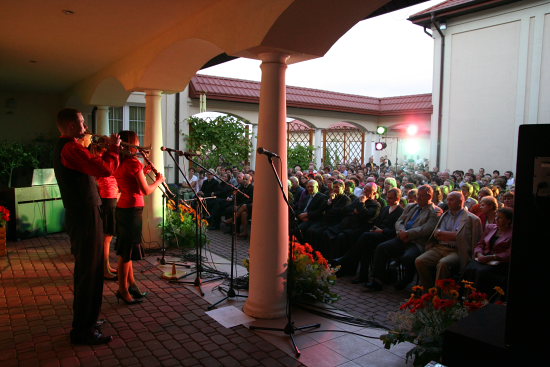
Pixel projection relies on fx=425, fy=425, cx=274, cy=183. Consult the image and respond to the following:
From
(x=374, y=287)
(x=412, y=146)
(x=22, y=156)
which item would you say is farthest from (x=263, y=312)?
(x=412, y=146)

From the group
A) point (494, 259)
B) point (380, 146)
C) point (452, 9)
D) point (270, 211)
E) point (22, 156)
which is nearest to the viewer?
point (270, 211)

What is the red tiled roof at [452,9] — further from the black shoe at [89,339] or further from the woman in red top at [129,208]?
the black shoe at [89,339]

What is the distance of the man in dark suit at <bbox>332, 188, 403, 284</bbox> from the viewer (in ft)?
20.0

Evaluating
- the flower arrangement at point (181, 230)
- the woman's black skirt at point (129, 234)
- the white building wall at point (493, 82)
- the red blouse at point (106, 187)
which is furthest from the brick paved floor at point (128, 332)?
the white building wall at point (493, 82)

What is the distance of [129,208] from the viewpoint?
15.4ft

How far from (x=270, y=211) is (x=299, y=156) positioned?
12231 millimetres

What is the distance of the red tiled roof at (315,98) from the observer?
14156mm

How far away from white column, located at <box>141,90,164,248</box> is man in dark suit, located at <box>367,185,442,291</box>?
12.9 feet

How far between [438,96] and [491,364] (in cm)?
1556

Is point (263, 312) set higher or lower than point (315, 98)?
lower

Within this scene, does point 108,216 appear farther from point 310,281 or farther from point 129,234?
point 310,281

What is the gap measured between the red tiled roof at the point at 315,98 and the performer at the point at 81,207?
1034cm

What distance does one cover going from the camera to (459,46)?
1541 cm

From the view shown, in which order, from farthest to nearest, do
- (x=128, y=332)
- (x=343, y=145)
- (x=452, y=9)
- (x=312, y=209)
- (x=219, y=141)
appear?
1. (x=343, y=145)
2. (x=452, y=9)
3. (x=219, y=141)
4. (x=312, y=209)
5. (x=128, y=332)
